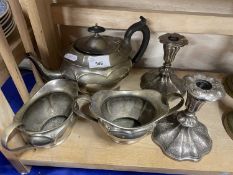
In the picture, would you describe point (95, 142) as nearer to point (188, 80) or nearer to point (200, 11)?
point (188, 80)

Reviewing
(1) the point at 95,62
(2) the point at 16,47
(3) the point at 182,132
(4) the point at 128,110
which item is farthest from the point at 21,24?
(3) the point at 182,132

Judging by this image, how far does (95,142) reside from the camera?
471 millimetres

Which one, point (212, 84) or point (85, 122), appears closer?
point (212, 84)

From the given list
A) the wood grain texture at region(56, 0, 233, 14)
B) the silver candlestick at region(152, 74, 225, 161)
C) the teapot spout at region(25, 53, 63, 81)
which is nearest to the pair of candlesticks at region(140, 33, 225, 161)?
the silver candlestick at region(152, 74, 225, 161)

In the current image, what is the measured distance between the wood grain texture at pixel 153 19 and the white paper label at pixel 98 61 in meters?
0.13

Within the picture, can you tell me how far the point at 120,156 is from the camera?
1.47ft

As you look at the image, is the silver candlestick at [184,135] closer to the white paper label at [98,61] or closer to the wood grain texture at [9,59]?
the white paper label at [98,61]

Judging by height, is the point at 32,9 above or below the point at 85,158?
above

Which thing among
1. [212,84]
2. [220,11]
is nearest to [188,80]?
[212,84]

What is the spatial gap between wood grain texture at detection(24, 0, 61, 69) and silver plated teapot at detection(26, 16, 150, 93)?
6cm

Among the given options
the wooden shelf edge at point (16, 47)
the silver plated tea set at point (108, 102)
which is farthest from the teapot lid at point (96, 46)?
the wooden shelf edge at point (16, 47)

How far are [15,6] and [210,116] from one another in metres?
0.45

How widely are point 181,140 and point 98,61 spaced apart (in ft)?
0.72

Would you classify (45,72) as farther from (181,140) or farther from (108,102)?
(181,140)
